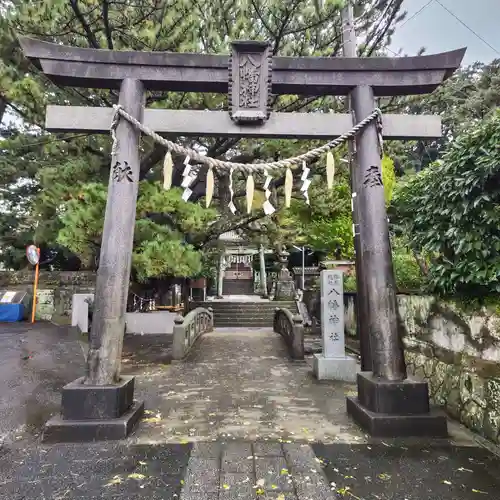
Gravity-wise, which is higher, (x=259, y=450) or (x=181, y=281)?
(x=181, y=281)

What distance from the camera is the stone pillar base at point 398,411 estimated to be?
138 inches

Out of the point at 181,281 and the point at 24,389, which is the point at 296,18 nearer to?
the point at 24,389

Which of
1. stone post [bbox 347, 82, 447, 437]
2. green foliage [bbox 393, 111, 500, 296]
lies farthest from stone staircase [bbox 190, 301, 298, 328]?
green foliage [bbox 393, 111, 500, 296]

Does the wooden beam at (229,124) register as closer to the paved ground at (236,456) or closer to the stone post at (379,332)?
the stone post at (379,332)

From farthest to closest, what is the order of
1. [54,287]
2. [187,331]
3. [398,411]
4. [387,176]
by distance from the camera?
[54,287] < [387,176] < [187,331] < [398,411]

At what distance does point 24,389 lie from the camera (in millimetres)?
5363

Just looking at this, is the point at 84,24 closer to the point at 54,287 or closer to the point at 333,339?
the point at 333,339

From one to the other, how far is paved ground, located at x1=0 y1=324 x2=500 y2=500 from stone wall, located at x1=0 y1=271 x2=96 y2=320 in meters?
8.17

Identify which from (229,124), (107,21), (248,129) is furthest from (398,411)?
(107,21)

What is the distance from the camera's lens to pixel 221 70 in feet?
14.4

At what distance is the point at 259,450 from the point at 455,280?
285 centimetres

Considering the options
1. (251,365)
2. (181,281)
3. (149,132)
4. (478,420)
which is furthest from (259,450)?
(181,281)

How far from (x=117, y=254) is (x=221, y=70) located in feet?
9.05

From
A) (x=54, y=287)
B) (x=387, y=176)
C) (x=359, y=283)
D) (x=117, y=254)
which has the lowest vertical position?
(x=359, y=283)
